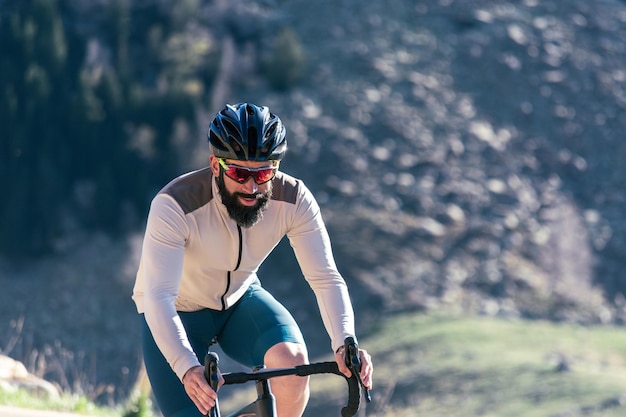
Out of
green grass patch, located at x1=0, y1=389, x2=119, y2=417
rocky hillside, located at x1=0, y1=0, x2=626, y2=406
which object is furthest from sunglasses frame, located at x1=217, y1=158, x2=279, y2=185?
rocky hillside, located at x1=0, y1=0, x2=626, y2=406

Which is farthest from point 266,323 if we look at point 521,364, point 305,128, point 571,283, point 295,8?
point 295,8

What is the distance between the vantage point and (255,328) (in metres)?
5.07

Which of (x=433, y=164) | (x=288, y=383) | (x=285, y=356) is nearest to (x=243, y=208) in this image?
(x=285, y=356)

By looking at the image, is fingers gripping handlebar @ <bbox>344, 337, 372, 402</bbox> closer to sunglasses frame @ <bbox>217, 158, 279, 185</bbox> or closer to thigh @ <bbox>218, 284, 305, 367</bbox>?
thigh @ <bbox>218, 284, 305, 367</bbox>

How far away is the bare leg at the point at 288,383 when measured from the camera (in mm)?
4762

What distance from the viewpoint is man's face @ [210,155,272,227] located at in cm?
484

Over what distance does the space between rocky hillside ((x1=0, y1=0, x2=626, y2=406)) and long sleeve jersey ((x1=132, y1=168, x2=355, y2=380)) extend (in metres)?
19.6

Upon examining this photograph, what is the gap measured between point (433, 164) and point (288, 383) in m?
27.7

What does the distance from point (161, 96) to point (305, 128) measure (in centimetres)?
388

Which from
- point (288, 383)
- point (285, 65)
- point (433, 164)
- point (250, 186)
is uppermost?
point (250, 186)

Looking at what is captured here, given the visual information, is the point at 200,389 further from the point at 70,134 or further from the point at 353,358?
the point at 70,134

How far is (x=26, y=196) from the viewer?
30.2 meters

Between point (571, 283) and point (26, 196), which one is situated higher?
point (26, 196)

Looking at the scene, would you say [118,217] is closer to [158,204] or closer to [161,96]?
[161,96]
